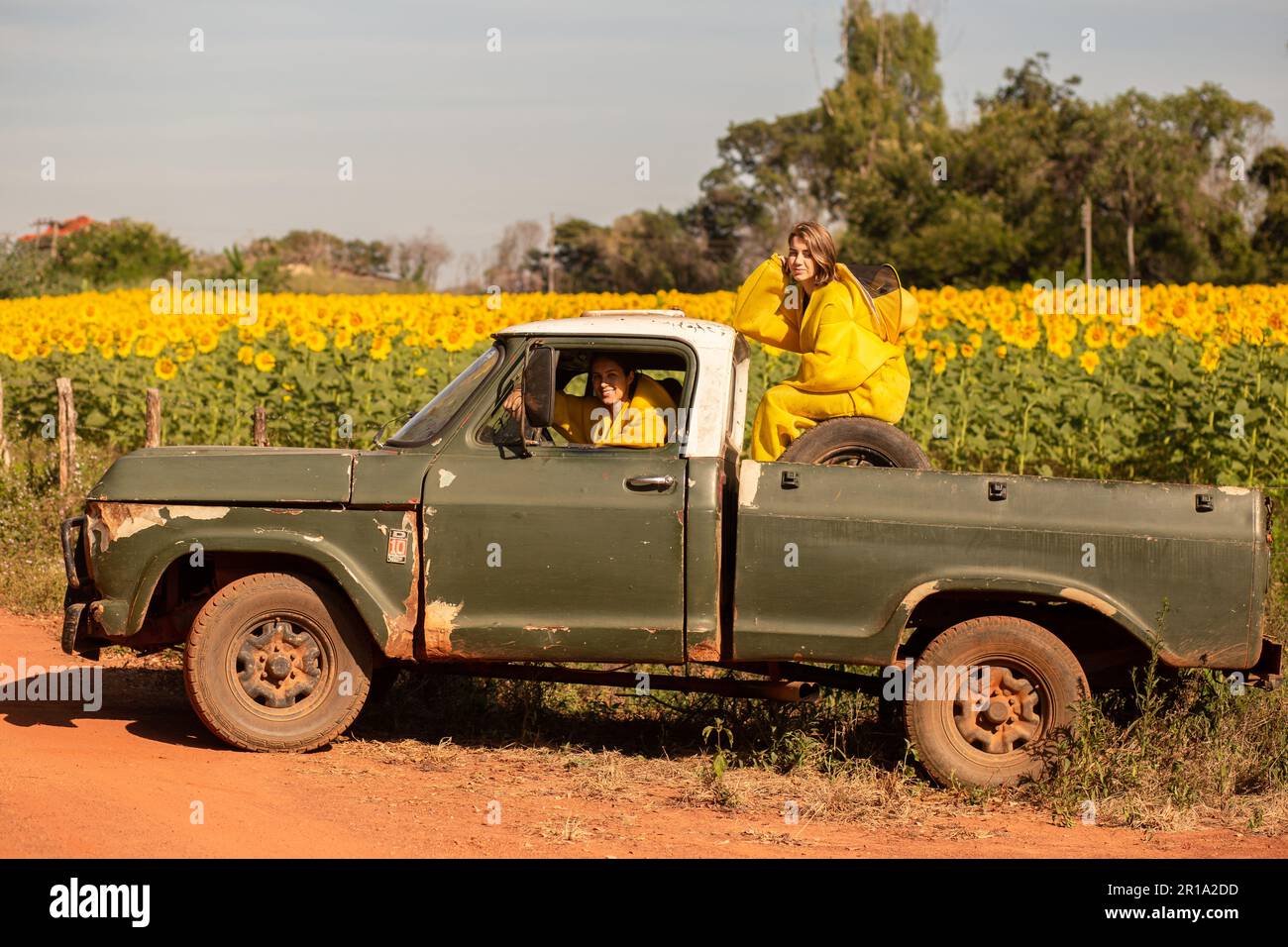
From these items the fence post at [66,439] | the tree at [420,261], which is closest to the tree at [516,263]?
the tree at [420,261]

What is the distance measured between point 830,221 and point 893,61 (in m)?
25.2

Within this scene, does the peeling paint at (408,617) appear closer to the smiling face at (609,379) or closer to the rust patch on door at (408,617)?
the rust patch on door at (408,617)

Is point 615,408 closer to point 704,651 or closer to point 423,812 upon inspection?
point 704,651

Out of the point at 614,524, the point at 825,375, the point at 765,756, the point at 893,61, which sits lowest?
the point at 765,756

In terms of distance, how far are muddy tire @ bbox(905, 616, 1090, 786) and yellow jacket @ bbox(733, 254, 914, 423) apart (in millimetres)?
1352

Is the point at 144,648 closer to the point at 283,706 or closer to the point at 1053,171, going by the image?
the point at 283,706

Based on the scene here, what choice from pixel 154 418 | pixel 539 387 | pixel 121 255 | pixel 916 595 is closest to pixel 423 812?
pixel 539 387

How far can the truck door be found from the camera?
683 cm

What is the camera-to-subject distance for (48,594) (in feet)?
36.0

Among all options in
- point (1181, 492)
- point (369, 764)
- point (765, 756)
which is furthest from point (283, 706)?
point (1181, 492)

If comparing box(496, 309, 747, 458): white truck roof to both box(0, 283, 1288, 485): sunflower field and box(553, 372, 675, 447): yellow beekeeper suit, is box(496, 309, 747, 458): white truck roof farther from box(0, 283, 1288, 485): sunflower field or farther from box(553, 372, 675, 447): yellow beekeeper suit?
box(0, 283, 1288, 485): sunflower field

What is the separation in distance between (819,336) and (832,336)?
8 centimetres

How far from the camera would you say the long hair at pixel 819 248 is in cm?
785
